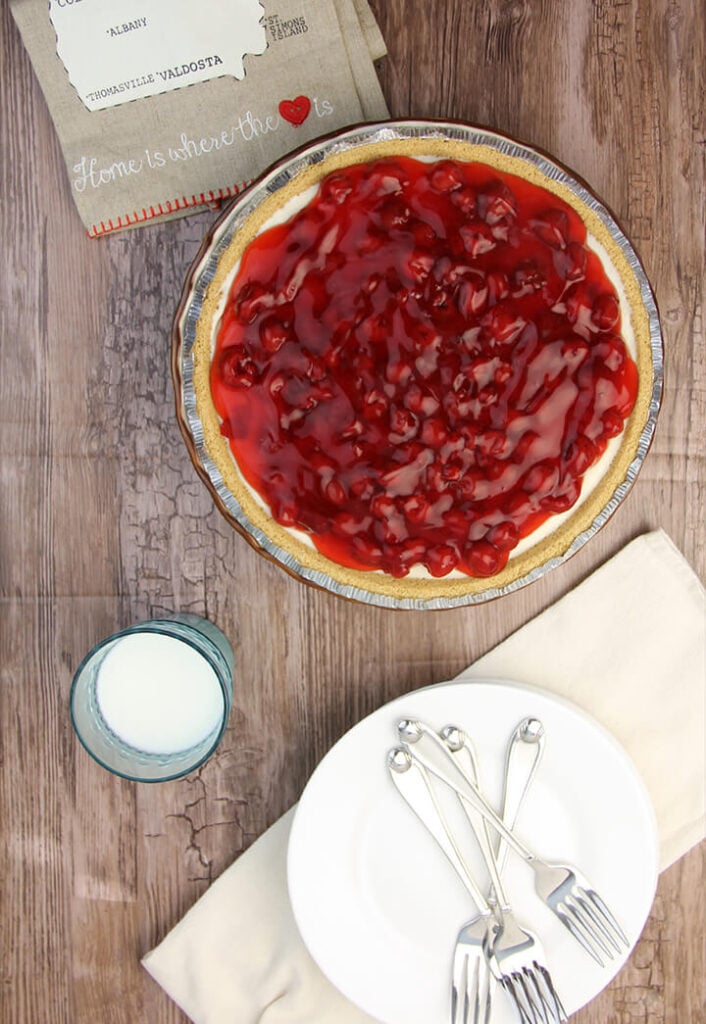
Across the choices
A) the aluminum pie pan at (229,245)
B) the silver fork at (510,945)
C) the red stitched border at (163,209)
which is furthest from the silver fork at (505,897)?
the red stitched border at (163,209)

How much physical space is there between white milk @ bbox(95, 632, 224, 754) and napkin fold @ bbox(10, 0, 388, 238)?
25.1 inches

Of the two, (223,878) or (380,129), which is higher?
(380,129)

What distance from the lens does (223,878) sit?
1364 millimetres

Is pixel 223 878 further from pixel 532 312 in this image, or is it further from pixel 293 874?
pixel 532 312

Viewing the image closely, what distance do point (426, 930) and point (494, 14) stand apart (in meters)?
1.39

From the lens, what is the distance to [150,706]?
1.28 metres

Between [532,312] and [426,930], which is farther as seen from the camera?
[426,930]

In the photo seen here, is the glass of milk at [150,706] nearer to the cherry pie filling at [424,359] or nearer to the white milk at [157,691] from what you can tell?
the white milk at [157,691]

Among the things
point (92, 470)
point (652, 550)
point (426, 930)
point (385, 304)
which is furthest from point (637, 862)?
point (92, 470)

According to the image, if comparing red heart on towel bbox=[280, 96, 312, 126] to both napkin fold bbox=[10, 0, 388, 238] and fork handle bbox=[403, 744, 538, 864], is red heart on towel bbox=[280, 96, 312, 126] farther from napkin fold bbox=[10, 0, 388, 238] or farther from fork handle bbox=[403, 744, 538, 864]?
fork handle bbox=[403, 744, 538, 864]

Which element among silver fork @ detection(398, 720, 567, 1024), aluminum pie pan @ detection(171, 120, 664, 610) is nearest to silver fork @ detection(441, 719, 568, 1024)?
silver fork @ detection(398, 720, 567, 1024)

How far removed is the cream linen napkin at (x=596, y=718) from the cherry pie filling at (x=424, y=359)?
0.27 meters

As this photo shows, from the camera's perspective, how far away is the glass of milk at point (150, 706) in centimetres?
126

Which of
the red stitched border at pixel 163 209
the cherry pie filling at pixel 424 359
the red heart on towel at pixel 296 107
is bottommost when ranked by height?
the cherry pie filling at pixel 424 359
